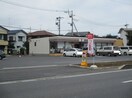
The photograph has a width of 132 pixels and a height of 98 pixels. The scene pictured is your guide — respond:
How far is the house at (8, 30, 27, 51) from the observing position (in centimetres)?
8994

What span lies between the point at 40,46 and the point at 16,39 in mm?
22214

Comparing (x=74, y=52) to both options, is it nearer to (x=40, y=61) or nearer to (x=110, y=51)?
(x=110, y=51)

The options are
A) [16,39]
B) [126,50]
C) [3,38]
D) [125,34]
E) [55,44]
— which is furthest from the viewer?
[125,34]

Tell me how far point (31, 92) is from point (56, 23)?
86.2 meters

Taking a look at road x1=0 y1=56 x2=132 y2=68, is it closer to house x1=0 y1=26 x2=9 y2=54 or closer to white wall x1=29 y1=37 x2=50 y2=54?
white wall x1=29 y1=37 x2=50 y2=54

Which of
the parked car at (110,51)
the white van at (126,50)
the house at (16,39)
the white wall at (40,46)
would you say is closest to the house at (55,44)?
the white wall at (40,46)

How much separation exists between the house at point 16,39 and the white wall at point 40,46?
15.5m

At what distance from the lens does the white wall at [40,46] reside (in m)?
67.8

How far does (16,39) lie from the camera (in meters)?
90.5

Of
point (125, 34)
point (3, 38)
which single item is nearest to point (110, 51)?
point (3, 38)

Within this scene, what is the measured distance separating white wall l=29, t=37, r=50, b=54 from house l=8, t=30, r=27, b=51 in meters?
15.5

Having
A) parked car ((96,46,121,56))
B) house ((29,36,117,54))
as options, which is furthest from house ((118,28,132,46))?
parked car ((96,46,121,56))

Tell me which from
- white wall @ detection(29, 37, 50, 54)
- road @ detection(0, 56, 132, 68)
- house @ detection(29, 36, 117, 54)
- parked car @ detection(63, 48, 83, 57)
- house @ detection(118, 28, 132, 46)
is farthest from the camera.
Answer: house @ detection(118, 28, 132, 46)

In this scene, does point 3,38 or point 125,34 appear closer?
point 3,38
